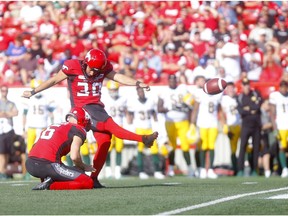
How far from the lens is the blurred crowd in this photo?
1912cm

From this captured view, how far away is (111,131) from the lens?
11.1m

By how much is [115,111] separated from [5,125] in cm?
187

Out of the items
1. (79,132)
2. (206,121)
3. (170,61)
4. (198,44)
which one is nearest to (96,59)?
(79,132)

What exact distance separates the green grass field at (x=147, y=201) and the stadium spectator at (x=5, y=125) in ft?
19.0

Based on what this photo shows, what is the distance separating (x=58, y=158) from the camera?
10.5 meters

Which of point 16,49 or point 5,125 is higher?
point 16,49

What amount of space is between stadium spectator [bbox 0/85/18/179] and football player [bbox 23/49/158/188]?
18.3 feet

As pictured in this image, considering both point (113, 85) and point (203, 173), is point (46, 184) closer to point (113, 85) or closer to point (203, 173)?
point (203, 173)

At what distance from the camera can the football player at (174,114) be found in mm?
17109

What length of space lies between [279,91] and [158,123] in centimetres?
214

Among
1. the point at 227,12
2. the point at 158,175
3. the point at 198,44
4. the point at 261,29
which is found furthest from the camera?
the point at 227,12

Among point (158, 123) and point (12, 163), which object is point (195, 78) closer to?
point (158, 123)

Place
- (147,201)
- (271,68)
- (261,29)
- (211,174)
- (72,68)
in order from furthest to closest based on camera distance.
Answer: (261,29)
(271,68)
(211,174)
(72,68)
(147,201)

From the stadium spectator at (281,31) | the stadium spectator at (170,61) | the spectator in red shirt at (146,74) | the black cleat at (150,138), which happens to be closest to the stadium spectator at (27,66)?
the spectator in red shirt at (146,74)
